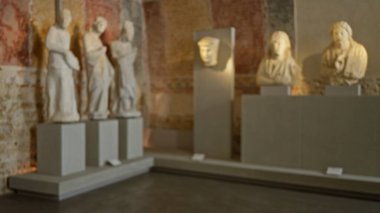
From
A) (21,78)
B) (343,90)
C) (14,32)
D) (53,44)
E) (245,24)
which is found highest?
(245,24)

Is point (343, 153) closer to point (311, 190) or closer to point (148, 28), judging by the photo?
point (311, 190)

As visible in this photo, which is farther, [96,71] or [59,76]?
[96,71]

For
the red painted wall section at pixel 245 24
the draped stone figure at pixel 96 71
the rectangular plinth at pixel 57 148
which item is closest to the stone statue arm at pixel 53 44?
the draped stone figure at pixel 96 71

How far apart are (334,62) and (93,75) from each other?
4.01 m

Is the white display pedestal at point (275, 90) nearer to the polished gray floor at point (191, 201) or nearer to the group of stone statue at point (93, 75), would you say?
the polished gray floor at point (191, 201)

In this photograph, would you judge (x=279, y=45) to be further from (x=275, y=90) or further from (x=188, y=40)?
(x=188, y=40)

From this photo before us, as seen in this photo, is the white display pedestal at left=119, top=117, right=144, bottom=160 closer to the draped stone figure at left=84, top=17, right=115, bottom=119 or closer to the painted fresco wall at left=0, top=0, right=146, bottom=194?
the draped stone figure at left=84, top=17, right=115, bottom=119

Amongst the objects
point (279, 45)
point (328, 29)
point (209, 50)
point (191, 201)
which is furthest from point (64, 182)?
point (328, 29)

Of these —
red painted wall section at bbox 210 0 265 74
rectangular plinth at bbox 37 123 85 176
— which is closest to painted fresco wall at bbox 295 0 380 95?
red painted wall section at bbox 210 0 265 74

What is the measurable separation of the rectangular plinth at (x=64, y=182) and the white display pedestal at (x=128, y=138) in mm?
666

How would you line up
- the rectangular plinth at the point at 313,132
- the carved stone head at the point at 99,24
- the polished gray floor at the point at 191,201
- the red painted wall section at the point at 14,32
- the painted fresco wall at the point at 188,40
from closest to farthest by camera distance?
1. the polished gray floor at the point at 191,201
2. the red painted wall section at the point at 14,32
3. the rectangular plinth at the point at 313,132
4. the carved stone head at the point at 99,24
5. the painted fresco wall at the point at 188,40

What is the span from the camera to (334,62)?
5746mm

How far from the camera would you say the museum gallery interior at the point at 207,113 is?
5.21 meters

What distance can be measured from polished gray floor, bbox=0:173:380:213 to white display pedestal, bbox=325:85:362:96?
5.24 ft
